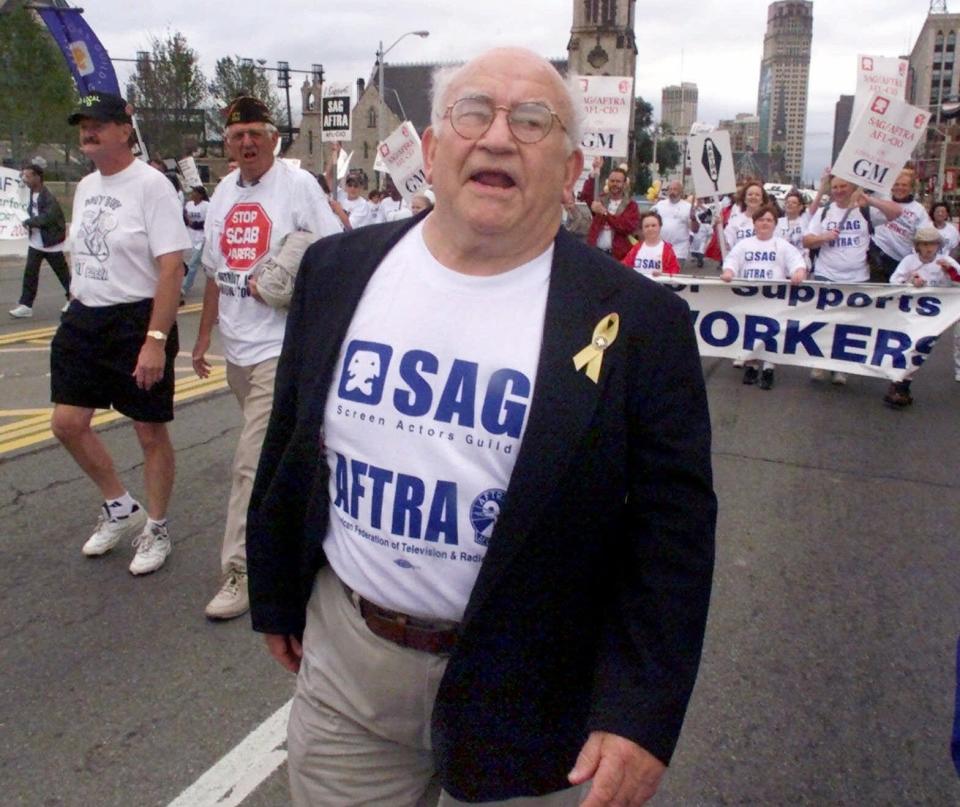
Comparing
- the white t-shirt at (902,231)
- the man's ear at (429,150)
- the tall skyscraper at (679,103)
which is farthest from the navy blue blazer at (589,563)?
the tall skyscraper at (679,103)

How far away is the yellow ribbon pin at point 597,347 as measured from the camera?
5.43 feet

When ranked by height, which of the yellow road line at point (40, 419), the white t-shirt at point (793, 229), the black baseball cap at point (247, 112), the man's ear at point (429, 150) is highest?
the black baseball cap at point (247, 112)

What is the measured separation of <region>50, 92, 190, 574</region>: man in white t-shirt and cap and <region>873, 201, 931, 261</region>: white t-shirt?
804 cm

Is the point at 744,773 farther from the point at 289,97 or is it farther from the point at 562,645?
the point at 289,97

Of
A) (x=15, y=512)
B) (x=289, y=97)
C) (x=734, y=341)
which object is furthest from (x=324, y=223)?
(x=289, y=97)

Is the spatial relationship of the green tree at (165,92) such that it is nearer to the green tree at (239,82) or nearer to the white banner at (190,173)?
the green tree at (239,82)

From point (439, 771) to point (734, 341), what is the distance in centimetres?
803

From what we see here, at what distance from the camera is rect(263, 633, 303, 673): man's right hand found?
2.06 m

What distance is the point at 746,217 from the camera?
1310 cm

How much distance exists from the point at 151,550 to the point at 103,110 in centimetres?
196

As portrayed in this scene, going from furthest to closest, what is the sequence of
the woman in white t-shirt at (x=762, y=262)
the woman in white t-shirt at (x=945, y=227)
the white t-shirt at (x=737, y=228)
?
the white t-shirt at (x=737, y=228) < the woman in white t-shirt at (x=945, y=227) < the woman in white t-shirt at (x=762, y=262)

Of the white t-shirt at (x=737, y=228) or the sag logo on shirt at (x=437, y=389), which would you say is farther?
the white t-shirt at (x=737, y=228)

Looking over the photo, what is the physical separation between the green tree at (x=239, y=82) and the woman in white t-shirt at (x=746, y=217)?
4867cm

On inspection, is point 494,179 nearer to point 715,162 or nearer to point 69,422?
point 69,422
